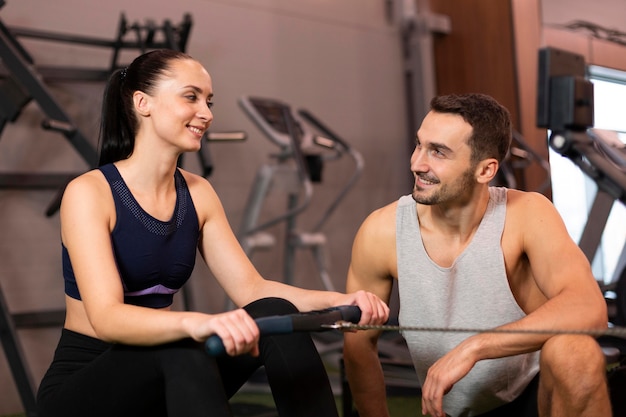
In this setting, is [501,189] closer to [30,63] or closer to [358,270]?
[358,270]

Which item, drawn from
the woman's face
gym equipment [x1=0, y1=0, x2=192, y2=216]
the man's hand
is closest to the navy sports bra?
the woman's face

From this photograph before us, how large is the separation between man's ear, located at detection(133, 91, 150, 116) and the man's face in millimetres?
586

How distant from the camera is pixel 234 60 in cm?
437

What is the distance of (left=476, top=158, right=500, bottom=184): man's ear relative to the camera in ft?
5.81

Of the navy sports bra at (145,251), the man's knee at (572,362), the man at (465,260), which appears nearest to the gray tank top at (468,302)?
the man at (465,260)

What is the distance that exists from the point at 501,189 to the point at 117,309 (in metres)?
0.95

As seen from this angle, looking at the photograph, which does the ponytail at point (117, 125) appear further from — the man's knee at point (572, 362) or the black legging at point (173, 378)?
the man's knee at point (572, 362)

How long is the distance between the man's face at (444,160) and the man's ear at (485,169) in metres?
0.02

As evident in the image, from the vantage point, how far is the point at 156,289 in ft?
5.17

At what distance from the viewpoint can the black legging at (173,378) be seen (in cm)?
129

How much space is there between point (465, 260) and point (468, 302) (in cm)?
9

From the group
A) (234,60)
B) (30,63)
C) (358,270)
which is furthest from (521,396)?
(234,60)

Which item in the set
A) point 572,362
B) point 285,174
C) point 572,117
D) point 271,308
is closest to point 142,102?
point 271,308

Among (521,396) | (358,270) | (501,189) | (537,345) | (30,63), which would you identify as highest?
(30,63)
